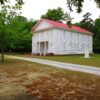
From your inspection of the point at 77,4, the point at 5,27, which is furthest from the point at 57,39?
the point at 77,4

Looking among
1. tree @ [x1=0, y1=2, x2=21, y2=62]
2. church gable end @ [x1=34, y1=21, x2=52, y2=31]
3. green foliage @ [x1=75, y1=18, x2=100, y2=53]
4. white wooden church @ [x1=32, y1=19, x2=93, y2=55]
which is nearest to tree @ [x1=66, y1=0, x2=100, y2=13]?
tree @ [x1=0, y1=2, x2=21, y2=62]

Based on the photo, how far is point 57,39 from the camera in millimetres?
44250

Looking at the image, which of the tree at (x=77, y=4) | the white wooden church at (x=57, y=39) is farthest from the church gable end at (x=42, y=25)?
the tree at (x=77, y=4)

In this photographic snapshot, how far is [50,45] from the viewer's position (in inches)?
1757

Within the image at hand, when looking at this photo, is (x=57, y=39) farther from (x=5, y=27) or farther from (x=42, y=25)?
(x=5, y=27)

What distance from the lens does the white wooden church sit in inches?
1738

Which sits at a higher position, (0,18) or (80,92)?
(0,18)

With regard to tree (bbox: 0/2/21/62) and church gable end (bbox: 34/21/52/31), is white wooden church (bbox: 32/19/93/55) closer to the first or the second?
church gable end (bbox: 34/21/52/31)

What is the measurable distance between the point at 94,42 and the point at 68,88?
48.0 meters

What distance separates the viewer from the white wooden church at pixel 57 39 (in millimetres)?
44156

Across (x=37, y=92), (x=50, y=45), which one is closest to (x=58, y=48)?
(x=50, y=45)

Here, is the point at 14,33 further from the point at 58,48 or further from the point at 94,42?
the point at 94,42

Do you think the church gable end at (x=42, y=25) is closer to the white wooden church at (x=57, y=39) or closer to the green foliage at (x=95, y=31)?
the white wooden church at (x=57, y=39)

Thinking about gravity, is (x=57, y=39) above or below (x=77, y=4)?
above
